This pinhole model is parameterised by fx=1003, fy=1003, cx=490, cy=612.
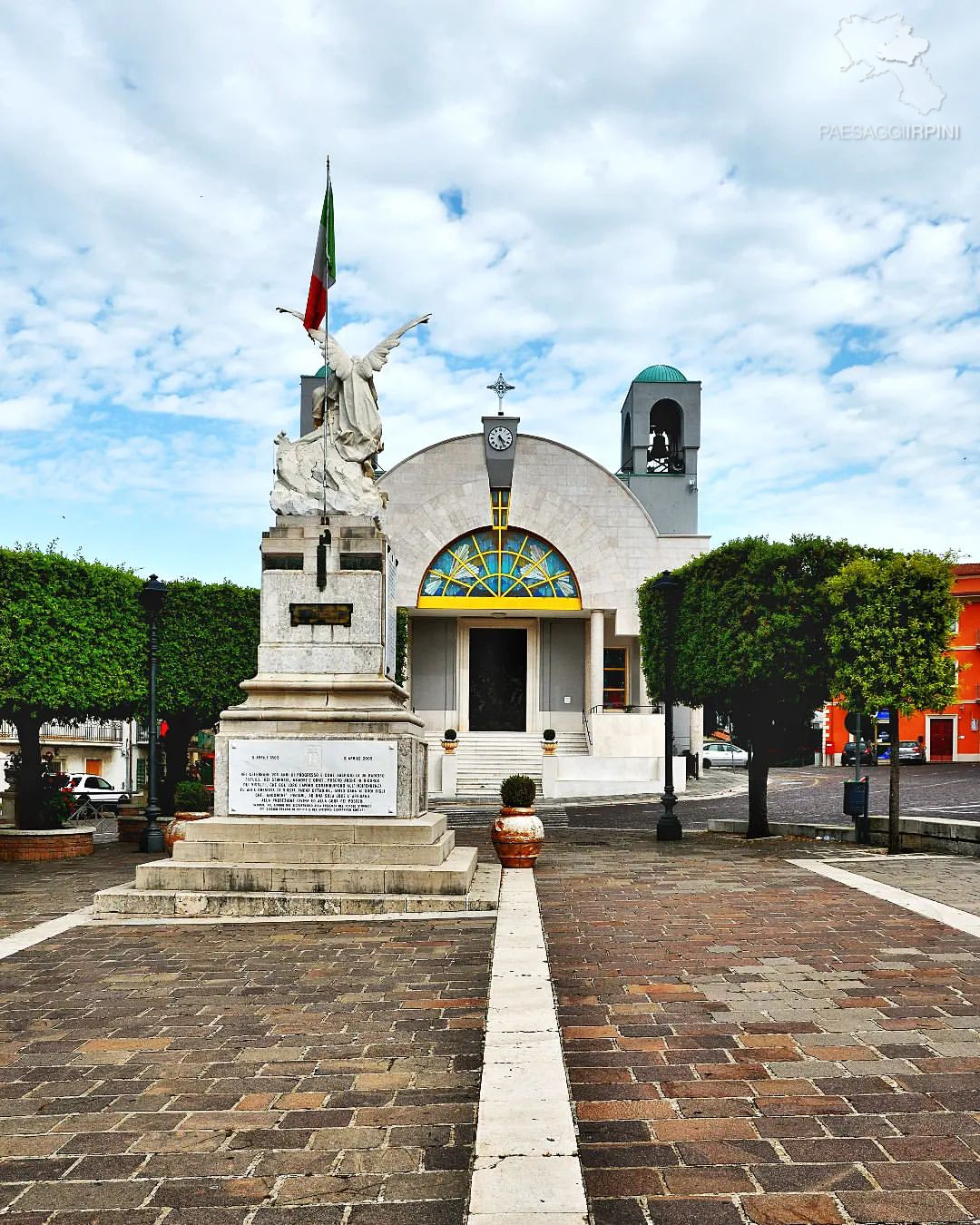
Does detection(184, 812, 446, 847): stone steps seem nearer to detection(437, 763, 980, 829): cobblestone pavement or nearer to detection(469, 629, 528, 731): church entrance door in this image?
detection(437, 763, 980, 829): cobblestone pavement

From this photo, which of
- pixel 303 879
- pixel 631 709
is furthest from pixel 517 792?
pixel 631 709

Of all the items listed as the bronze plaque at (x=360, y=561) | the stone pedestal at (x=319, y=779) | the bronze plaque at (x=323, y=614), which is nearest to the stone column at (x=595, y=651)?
the stone pedestal at (x=319, y=779)

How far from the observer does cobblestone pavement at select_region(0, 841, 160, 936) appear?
32.2 ft

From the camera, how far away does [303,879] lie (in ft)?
31.0

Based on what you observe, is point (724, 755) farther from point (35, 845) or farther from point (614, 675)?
point (35, 845)

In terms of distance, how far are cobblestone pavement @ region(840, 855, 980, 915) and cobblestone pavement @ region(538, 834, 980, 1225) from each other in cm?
114

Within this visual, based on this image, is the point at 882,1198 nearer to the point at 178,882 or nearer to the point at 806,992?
the point at 806,992

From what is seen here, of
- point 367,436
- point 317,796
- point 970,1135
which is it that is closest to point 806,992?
point 970,1135

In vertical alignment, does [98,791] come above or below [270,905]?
below

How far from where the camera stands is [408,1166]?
3.68 metres

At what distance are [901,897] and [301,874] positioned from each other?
5.96 metres

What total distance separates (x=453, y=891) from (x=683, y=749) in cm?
2878

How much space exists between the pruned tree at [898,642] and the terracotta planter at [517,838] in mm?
5663

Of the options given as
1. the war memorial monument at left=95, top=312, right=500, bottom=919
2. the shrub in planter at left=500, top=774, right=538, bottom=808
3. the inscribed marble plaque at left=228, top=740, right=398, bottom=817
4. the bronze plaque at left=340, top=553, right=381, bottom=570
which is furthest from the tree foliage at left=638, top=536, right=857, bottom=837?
the inscribed marble plaque at left=228, top=740, right=398, bottom=817
